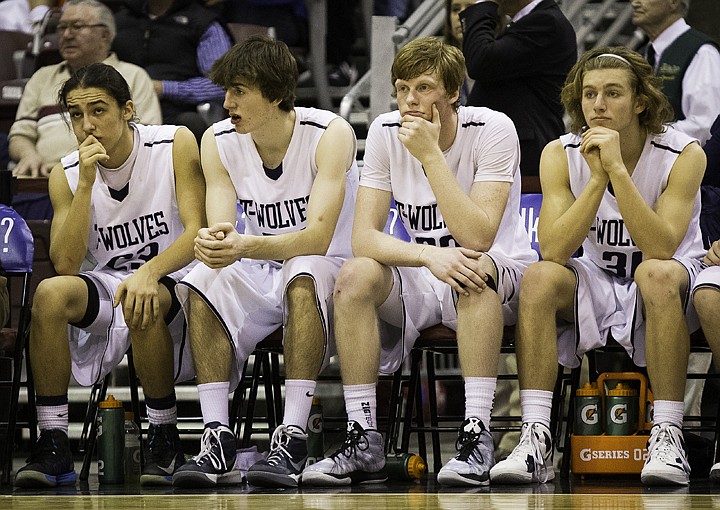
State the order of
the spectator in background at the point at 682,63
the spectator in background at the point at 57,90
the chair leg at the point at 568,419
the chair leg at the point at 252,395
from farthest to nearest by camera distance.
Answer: the spectator in background at the point at 57,90
the spectator in background at the point at 682,63
the chair leg at the point at 252,395
the chair leg at the point at 568,419

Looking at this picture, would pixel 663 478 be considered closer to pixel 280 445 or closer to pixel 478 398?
pixel 478 398

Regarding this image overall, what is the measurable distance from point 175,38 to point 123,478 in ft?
10.3

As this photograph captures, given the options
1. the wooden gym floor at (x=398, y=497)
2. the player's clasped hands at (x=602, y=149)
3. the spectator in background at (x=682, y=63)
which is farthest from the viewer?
the spectator in background at (x=682, y=63)

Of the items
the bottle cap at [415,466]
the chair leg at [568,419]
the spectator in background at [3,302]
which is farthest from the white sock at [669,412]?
the spectator in background at [3,302]

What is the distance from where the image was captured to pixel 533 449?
4.00 m

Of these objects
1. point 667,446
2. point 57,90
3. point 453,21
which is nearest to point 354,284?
point 667,446

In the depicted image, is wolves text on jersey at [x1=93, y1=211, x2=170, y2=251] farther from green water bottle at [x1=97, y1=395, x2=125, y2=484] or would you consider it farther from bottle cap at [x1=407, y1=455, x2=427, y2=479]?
bottle cap at [x1=407, y1=455, x2=427, y2=479]

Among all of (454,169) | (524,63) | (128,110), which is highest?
(524,63)

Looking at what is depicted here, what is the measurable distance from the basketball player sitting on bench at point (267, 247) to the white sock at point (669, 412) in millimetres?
1082

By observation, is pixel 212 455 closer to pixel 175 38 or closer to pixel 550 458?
pixel 550 458

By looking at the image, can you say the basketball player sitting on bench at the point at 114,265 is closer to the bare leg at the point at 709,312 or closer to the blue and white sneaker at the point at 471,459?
the blue and white sneaker at the point at 471,459

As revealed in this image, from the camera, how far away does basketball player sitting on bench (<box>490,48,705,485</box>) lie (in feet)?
13.2

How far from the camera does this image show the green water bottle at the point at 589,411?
4.25 metres

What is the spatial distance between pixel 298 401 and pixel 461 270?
0.68 metres
